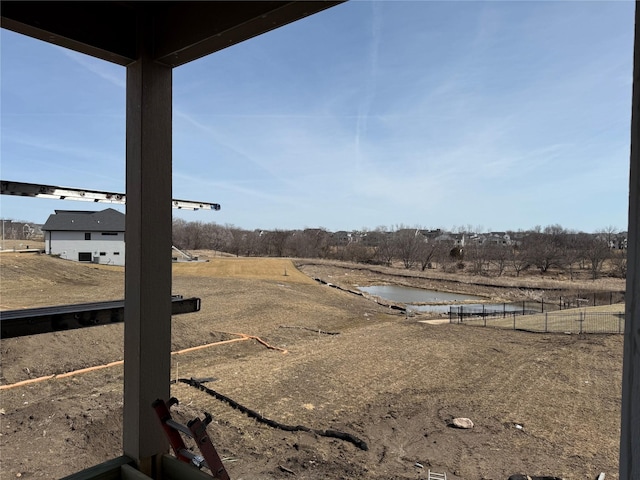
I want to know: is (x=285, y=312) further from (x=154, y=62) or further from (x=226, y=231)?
(x=226, y=231)

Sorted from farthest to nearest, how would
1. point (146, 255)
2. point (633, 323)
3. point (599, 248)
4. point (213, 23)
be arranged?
point (599, 248), point (146, 255), point (213, 23), point (633, 323)

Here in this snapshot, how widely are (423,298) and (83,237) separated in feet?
89.2

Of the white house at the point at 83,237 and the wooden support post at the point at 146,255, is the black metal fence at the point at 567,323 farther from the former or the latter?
the white house at the point at 83,237

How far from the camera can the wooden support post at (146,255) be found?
1595 mm

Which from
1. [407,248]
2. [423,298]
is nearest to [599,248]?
[423,298]

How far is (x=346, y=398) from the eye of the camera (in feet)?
23.3

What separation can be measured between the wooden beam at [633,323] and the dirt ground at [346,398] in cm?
435

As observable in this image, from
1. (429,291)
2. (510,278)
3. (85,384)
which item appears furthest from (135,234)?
(510,278)

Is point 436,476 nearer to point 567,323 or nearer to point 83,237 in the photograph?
point 567,323

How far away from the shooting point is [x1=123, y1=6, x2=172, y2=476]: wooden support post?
159 centimetres

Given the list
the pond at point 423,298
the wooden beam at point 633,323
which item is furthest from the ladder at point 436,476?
the pond at point 423,298

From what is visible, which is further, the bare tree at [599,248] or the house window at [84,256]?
the house window at [84,256]

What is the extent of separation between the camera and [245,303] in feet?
52.4

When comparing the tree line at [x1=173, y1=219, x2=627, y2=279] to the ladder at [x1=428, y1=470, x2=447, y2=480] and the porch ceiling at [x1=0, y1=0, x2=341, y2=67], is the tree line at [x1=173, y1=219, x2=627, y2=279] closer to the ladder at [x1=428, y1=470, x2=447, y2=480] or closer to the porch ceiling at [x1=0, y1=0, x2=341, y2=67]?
the ladder at [x1=428, y1=470, x2=447, y2=480]
